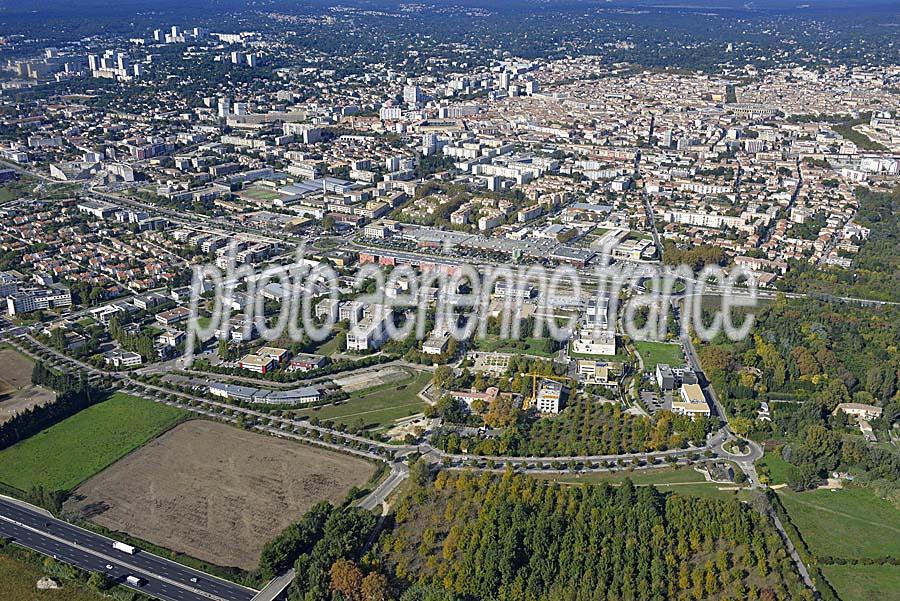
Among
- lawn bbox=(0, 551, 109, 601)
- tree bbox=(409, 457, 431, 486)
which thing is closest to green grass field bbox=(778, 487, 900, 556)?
tree bbox=(409, 457, 431, 486)

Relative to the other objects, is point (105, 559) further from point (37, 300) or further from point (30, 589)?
point (37, 300)

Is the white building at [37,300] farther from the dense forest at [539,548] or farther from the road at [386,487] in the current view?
the dense forest at [539,548]

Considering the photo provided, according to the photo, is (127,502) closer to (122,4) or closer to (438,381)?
(438,381)

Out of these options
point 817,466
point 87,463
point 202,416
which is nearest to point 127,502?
point 87,463

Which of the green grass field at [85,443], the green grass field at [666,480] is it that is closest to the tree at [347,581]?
the green grass field at [666,480]

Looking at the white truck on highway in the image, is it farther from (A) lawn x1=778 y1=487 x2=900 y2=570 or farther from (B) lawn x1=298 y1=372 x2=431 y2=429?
(A) lawn x1=778 y1=487 x2=900 y2=570

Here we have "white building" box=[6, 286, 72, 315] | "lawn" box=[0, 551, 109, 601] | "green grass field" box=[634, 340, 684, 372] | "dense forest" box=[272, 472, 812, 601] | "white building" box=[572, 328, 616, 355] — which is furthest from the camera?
"white building" box=[6, 286, 72, 315]
